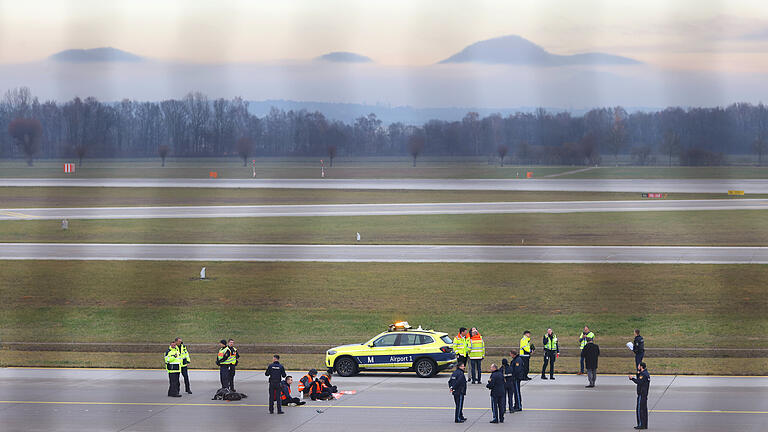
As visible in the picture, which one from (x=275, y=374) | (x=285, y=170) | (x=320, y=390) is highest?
→ (x=285, y=170)

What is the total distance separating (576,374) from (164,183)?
9410cm

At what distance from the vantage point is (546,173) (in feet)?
457

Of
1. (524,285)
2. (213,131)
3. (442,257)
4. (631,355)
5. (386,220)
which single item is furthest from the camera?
(386,220)

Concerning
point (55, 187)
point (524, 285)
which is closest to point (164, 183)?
point (55, 187)

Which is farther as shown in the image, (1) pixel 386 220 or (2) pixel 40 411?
(1) pixel 386 220

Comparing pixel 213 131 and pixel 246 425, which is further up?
pixel 213 131

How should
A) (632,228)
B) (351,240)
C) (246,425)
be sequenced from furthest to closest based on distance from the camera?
(632,228), (351,240), (246,425)

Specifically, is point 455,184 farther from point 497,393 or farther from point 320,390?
point 497,393

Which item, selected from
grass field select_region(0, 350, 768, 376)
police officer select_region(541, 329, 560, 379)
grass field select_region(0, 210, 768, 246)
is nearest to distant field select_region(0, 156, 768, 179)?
grass field select_region(0, 210, 768, 246)

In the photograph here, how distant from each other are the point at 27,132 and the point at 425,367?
69.2m

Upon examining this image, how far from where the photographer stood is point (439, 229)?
62.8 meters

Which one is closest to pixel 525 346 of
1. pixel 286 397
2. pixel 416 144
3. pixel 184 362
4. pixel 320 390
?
pixel 320 390

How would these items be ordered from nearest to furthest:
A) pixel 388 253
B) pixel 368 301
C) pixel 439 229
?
1. pixel 368 301
2. pixel 388 253
3. pixel 439 229

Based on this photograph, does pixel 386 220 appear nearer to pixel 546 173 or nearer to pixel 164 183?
pixel 164 183
